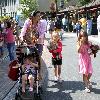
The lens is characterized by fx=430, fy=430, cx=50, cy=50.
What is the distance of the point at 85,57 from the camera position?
1045 centimetres

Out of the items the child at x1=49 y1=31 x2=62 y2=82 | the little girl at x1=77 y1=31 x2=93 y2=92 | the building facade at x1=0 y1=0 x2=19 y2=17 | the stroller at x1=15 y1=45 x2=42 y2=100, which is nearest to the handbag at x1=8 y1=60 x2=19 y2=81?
the stroller at x1=15 y1=45 x2=42 y2=100

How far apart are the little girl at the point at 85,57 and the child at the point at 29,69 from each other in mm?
1346

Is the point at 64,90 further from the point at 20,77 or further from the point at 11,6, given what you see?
the point at 11,6

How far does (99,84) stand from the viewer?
36.6 ft

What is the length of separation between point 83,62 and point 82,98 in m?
1.24

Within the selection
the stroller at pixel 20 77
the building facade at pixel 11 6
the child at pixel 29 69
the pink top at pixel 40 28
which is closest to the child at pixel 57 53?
the pink top at pixel 40 28

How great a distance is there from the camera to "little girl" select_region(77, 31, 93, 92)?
10.3 m

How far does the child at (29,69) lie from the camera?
9.23 meters

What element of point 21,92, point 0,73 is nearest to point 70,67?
point 0,73

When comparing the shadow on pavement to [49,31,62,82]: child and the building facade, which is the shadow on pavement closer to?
[49,31,62,82]: child

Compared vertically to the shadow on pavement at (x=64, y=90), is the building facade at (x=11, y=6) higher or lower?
higher

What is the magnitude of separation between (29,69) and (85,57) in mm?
1685

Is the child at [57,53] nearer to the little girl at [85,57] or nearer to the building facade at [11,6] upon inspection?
the little girl at [85,57]

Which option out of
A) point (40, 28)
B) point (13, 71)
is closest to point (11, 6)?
point (40, 28)
